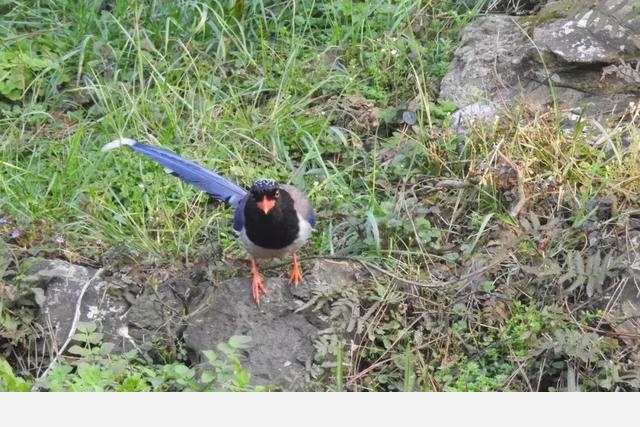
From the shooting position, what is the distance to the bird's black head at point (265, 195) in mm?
4340

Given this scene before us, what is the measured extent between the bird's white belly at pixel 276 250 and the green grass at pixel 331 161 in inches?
11.0

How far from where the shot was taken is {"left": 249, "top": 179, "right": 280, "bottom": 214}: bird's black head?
4340mm

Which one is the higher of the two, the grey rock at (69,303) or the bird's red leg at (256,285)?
the bird's red leg at (256,285)

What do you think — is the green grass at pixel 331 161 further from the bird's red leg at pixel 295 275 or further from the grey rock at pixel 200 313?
the bird's red leg at pixel 295 275

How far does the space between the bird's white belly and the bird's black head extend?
164mm

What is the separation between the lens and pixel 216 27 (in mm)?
6297

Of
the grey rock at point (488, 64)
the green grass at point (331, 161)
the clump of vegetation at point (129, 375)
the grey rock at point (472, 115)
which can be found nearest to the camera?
the clump of vegetation at point (129, 375)

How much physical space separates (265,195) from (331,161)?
137 cm

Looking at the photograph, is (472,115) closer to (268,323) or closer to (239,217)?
(239,217)

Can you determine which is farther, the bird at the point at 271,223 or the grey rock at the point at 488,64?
the grey rock at the point at 488,64

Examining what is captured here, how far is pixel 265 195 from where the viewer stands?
434cm

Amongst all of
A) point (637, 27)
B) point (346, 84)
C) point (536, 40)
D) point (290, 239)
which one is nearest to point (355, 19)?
point (346, 84)

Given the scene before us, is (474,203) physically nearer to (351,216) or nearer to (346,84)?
(351,216)

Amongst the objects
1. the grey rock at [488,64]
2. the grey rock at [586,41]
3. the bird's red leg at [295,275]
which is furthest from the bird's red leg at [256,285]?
the grey rock at [586,41]
